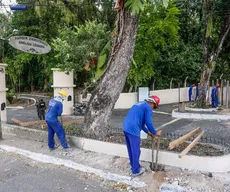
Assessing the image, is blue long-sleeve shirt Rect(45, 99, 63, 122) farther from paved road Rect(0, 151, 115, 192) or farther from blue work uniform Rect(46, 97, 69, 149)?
paved road Rect(0, 151, 115, 192)

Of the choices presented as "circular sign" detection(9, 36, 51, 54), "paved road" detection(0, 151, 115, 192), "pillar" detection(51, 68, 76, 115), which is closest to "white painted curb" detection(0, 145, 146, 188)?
"paved road" detection(0, 151, 115, 192)

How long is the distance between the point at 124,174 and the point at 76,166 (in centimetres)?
116

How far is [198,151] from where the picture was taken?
543 centimetres

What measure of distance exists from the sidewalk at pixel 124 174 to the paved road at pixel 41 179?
19 cm

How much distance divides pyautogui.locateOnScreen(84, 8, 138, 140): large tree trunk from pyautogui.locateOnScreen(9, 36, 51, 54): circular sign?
2.53 metres

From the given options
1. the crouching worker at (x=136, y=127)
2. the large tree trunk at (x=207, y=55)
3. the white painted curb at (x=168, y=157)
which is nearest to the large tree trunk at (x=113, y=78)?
the white painted curb at (x=168, y=157)

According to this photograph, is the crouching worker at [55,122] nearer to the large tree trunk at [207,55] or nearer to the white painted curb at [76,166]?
the white painted curb at [76,166]

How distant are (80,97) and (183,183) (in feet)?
39.0

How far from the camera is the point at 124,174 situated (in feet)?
15.8

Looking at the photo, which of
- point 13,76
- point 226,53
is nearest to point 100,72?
point 226,53

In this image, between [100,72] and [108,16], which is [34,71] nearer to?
[108,16]

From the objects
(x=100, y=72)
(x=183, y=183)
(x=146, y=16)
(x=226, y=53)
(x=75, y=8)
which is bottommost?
(x=183, y=183)

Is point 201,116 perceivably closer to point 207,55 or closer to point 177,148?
point 207,55

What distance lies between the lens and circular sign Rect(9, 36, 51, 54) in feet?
23.9
